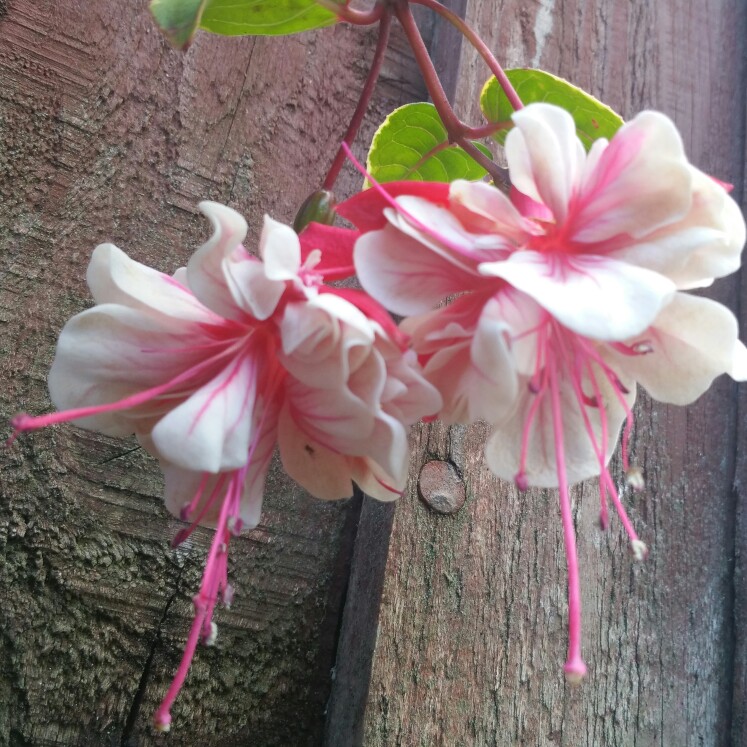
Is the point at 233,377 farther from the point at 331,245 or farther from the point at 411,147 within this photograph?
the point at 411,147

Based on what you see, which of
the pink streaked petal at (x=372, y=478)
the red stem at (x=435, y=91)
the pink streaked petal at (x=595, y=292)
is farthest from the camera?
the red stem at (x=435, y=91)

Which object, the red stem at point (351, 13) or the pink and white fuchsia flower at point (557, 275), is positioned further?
the red stem at point (351, 13)

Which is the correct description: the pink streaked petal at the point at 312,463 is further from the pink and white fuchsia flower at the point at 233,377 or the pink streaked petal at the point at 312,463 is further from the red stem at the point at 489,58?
the red stem at the point at 489,58

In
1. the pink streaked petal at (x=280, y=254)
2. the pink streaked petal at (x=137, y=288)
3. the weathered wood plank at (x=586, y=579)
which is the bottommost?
the weathered wood plank at (x=586, y=579)

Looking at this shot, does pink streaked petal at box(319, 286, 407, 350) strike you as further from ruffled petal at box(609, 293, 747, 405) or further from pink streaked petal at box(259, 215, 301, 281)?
ruffled petal at box(609, 293, 747, 405)

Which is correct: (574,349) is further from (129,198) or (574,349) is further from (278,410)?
(129,198)

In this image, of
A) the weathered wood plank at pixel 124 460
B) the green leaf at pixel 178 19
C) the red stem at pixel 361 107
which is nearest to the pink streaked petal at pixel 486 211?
the red stem at pixel 361 107

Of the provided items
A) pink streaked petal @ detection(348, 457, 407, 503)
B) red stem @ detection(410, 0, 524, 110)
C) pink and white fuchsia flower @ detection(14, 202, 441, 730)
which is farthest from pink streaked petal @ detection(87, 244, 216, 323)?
red stem @ detection(410, 0, 524, 110)
